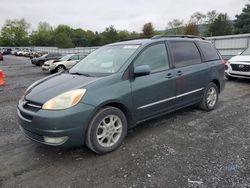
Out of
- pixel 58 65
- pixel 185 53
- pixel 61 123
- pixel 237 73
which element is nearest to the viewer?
pixel 61 123

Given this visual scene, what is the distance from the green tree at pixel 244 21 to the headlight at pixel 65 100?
3147 cm

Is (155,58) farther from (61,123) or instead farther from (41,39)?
(41,39)

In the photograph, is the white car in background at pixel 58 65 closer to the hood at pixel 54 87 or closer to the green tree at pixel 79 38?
the hood at pixel 54 87

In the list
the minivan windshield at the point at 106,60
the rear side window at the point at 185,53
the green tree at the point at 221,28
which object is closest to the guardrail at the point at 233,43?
the rear side window at the point at 185,53

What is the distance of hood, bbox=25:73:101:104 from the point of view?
128 inches

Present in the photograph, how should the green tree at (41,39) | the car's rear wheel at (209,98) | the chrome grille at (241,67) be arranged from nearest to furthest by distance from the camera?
the car's rear wheel at (209,98), the chrome grille at (241,67), the green tree at (41,39)

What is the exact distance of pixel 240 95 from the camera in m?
6.90

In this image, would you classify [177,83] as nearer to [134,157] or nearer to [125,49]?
[125,49]

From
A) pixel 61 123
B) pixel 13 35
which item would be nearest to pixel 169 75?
pixel 61 123

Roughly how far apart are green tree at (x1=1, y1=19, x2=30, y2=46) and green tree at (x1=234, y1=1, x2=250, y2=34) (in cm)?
8685

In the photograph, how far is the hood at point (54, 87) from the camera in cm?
325

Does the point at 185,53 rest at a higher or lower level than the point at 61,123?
higher

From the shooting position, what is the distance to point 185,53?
4.74 meters

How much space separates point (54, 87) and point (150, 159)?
1758 mm
